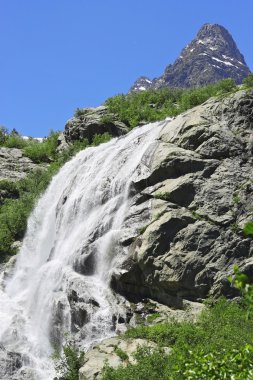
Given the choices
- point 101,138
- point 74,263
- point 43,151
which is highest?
point 43,151

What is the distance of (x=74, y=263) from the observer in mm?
31609

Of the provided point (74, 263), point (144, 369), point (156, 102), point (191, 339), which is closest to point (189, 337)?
point (191, 339)

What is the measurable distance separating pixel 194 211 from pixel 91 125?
88.6 feet

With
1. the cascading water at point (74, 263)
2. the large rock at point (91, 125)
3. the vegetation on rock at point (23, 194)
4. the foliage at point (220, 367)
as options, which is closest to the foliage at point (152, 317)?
the cascading water at point (74, 263)

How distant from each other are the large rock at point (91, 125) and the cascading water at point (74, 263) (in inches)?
404

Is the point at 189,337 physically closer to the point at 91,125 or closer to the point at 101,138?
the point at 101,138

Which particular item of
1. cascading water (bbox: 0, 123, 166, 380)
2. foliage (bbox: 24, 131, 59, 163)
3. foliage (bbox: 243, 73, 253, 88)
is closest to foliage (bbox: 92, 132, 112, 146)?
cascading water (bbox: 0, 123, 166, 380)

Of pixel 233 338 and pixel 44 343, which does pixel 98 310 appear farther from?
pixel 233 338

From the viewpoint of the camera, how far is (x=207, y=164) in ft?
102

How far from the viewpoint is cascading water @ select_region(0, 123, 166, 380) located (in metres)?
28.1

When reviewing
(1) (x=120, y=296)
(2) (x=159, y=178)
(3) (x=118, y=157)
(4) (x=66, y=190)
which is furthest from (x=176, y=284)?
(4) (x=66, y=190)

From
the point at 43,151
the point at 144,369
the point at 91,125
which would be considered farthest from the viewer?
the point at 43,151

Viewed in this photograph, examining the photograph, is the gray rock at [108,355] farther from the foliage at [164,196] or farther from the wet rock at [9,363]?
the foliage at [164,196]

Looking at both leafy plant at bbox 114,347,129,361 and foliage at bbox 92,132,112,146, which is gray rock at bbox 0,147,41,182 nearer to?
foliage at bbox 92,132,112,146
